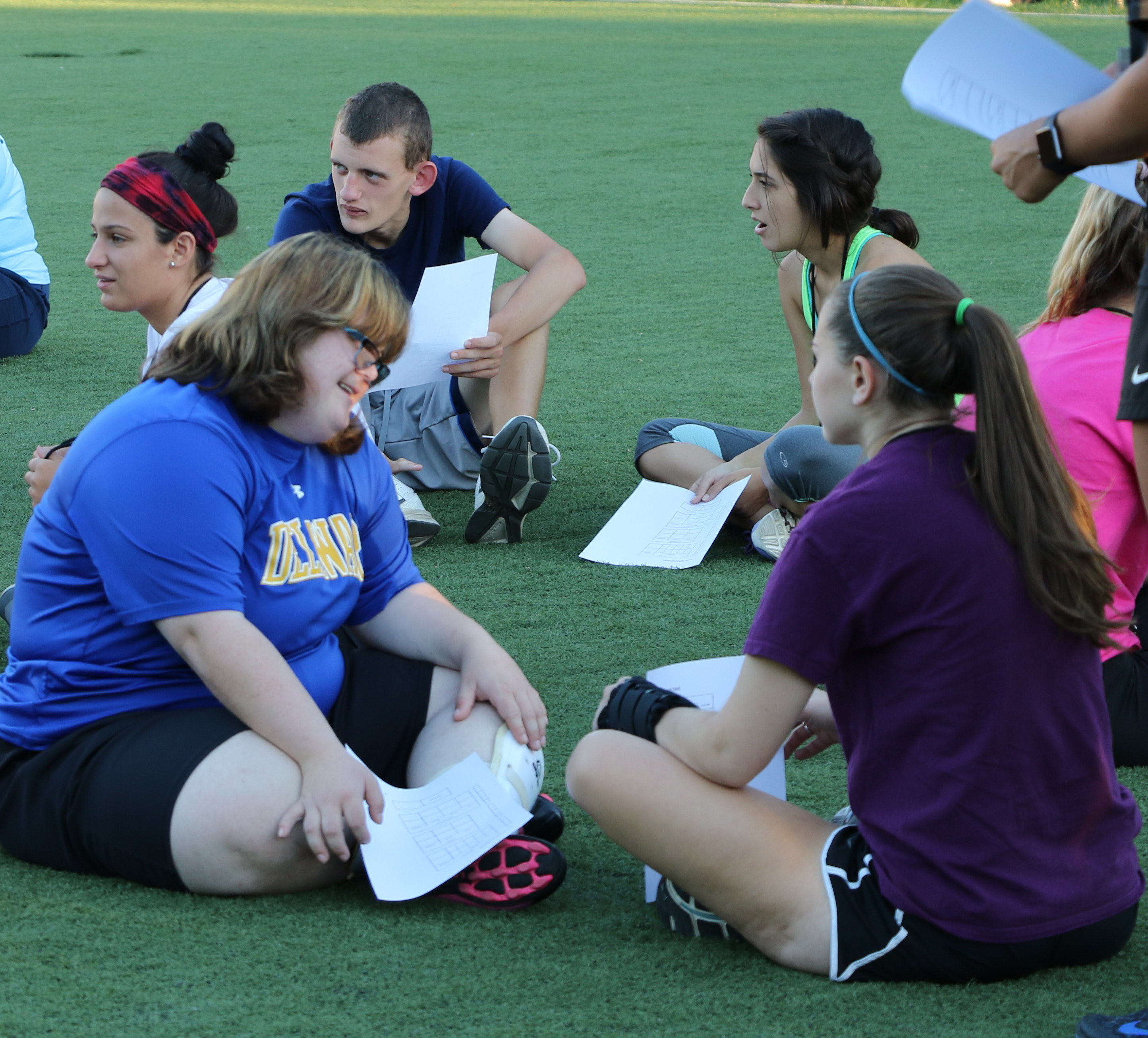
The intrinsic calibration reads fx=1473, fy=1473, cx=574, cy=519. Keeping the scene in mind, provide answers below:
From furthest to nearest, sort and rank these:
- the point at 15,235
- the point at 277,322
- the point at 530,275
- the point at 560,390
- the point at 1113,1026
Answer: the point at 15,235
the point at 560,390
the point at 530,275
the point at 277,322
the point at 1113,1026

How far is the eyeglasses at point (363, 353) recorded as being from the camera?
6.17 ft

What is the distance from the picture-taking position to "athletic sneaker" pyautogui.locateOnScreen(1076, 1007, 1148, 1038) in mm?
1481

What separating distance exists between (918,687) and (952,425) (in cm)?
30

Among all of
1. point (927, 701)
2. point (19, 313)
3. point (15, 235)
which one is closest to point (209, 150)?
point (927, 701)

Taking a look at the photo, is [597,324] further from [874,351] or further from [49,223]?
[874,351]

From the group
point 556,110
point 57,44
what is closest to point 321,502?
point 556,110

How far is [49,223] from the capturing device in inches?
274

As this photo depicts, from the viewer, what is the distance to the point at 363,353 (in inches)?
74.8

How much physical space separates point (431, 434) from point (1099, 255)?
79.9 inches

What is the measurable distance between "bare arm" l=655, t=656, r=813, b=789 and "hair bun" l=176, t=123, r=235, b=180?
154cm

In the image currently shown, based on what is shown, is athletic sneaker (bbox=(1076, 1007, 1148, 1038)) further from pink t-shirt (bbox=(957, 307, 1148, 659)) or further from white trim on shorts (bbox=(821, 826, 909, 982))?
pink t-shirt (bbox=(957, 307, 1148, 659))

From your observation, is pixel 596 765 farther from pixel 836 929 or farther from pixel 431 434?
pixel 431 434

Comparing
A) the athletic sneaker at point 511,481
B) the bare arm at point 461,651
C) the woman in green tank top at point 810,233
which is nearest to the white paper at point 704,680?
the bare arm at point 461,651

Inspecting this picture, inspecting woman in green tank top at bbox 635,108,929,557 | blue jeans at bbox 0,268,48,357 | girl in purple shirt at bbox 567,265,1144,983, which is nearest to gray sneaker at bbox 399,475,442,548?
woman in green tank top at bbox 635,108,929,557
